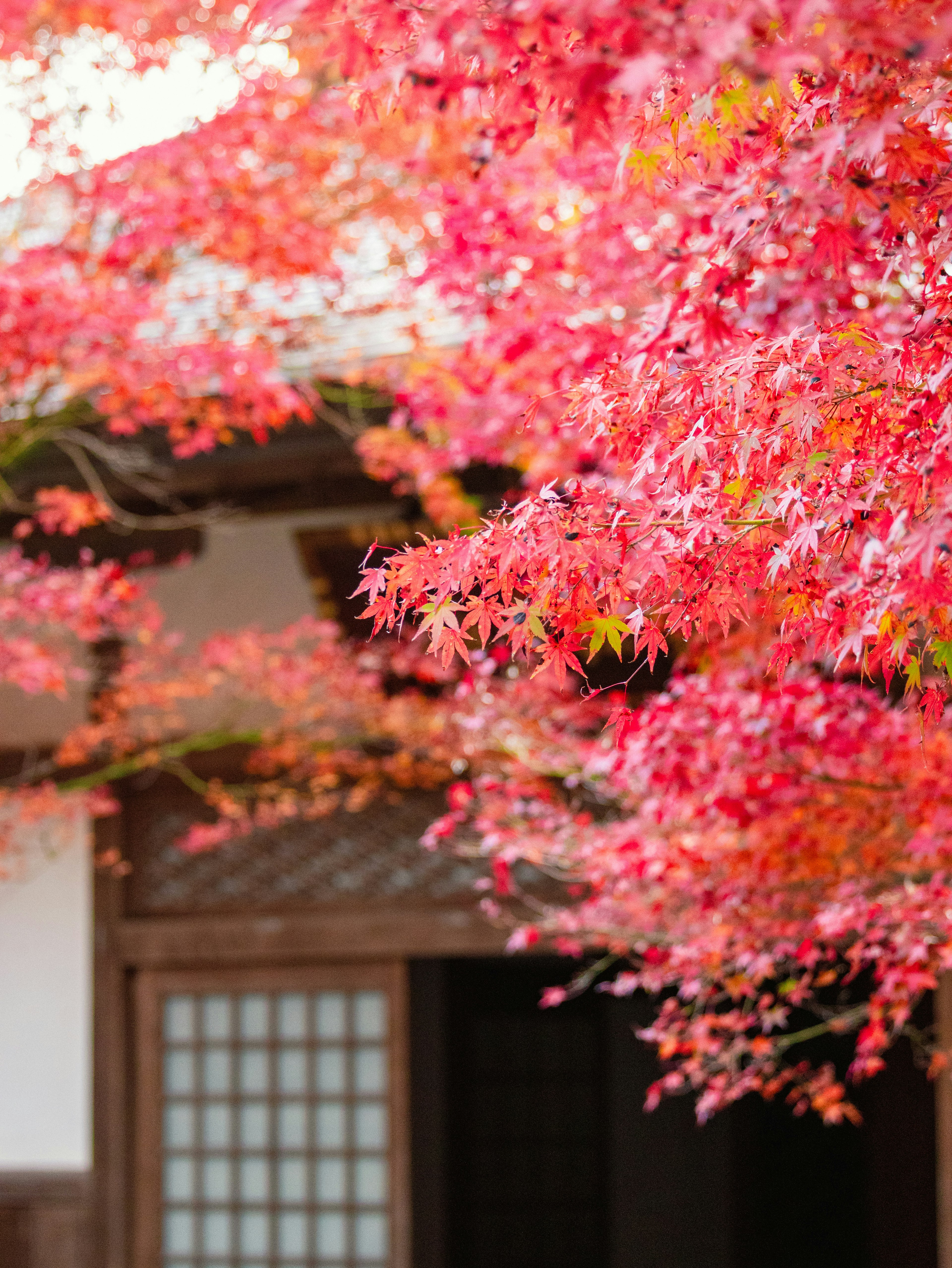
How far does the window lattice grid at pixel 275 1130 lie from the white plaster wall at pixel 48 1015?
447 millimetres

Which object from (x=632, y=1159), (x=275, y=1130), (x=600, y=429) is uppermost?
(x=600, y=429)

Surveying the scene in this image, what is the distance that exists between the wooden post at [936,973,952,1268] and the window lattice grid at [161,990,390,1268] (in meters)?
2.54

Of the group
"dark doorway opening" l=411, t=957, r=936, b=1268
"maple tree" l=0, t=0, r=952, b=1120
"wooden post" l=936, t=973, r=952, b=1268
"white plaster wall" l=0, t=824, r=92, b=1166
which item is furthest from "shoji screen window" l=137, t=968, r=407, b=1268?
"wooden post" l=936, t=973, r=952, b=1268

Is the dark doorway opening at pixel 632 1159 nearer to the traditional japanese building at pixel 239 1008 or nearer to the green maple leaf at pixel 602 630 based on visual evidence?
the traditional japanese building at pixel 239 1008

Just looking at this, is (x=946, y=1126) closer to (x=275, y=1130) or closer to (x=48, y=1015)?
(x=275, y=1130)

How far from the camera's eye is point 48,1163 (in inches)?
262

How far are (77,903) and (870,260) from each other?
5.60m

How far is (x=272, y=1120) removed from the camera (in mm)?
6676

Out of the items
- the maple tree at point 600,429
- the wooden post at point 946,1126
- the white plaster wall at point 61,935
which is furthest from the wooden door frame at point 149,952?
the wooden post at point 946,1126

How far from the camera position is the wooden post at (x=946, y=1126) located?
5.23m

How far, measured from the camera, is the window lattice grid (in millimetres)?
6469

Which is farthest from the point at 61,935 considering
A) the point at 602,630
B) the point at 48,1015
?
the point at 602,630

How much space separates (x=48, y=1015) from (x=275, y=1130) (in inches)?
51.4

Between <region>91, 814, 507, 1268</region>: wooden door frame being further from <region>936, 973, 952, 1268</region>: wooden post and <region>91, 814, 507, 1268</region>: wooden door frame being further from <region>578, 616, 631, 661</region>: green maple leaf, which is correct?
<region>578, 616, 631, 661</region>: green maple leaf
